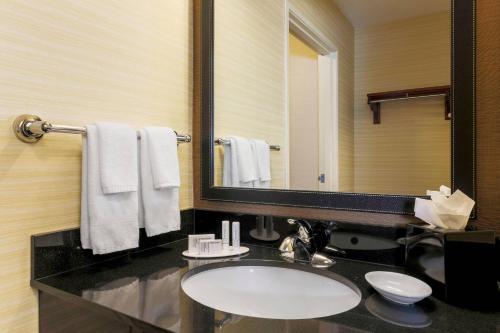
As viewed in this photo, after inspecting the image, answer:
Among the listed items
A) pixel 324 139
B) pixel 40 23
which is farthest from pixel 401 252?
pixel 40 23

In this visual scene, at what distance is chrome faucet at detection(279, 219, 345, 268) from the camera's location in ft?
3.31

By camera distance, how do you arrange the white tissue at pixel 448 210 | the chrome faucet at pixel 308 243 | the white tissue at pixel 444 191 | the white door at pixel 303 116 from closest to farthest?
the white tissue at pixel 448 210 < the white tissue at pixel 444 191 < the chrome faucet at pixel 308 243 < the white door at pixel 303 116

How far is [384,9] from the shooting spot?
0.99 m

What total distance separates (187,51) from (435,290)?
1.16 meters

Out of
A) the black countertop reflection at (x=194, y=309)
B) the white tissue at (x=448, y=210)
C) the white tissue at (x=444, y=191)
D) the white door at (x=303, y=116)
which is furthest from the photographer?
the white door at (x=303, y=116)

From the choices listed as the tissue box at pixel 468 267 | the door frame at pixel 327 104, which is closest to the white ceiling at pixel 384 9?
the door frame at pixel 327 104

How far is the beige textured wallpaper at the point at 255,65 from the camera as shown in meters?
1.16

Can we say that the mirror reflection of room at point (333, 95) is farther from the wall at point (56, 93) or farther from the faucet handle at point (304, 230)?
the wall at point (56, 93)

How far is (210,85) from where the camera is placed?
130 centimetres

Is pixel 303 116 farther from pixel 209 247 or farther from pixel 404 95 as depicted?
pixel 209 247

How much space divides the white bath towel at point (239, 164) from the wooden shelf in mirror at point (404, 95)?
0.47 m

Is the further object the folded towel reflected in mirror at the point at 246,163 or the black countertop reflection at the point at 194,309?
the folded towel reflected in mirror at the point at 246,163

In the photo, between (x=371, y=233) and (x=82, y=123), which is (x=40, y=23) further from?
(x=371, y=233)

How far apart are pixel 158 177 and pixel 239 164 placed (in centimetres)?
33
